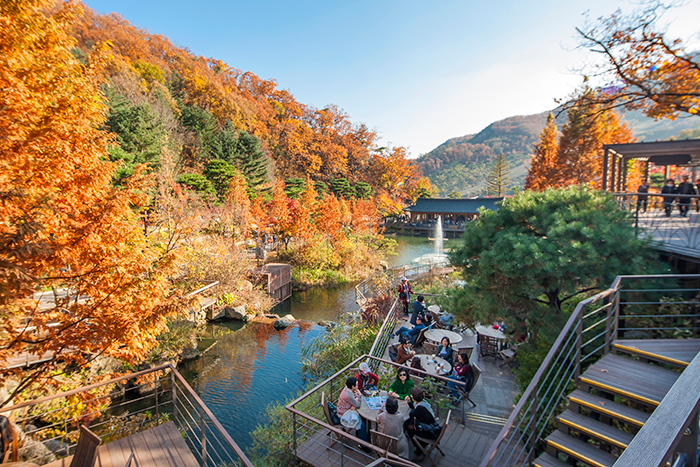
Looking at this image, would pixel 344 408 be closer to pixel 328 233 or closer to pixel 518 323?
pixel 518 323

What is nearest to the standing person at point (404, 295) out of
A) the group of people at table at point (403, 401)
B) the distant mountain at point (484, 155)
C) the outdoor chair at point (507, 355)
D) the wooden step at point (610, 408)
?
the outdoor chair at point (507, 355)

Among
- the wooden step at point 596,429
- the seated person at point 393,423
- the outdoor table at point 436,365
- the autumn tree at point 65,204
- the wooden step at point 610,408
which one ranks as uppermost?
the autumn tree at point 65,204

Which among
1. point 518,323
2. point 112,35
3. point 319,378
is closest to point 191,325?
point 319,378

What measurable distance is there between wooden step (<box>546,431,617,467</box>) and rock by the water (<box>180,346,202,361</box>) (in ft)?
34.8

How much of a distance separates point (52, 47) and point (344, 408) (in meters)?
6.85

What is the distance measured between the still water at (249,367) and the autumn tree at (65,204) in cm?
411

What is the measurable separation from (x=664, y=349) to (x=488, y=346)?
4.81 m

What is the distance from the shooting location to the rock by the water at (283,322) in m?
13.5

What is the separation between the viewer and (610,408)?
3.51m

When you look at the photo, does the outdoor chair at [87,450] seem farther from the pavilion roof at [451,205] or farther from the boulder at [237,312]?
the pavilion roof at [451,205]

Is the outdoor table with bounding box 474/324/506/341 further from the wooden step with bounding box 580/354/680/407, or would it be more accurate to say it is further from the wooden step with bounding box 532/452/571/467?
the wooden step with bounding box 532/452/571/467

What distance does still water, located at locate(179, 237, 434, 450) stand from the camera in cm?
834

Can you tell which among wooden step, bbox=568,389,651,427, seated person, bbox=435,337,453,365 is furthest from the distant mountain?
wooden step, bbox=568,389,651,427

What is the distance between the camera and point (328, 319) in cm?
1480
